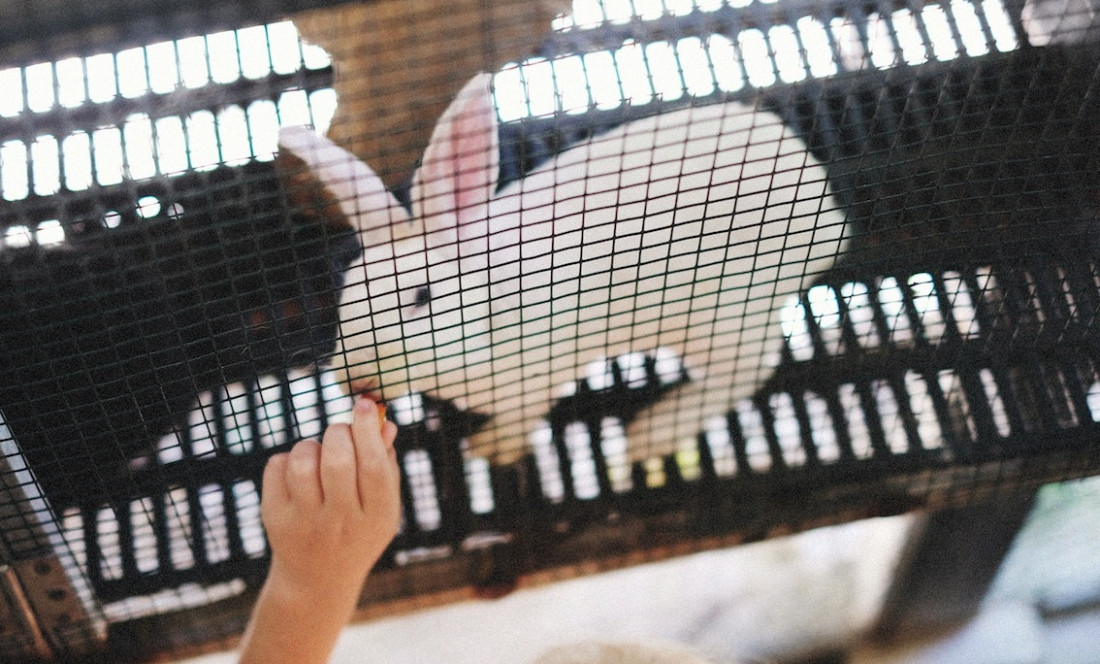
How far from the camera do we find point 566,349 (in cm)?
86

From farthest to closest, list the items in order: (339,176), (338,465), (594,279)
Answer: (594,279) < (339,176) < (338,465)

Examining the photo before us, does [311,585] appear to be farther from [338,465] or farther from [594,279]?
[594,279]

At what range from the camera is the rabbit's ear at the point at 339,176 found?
0.73m

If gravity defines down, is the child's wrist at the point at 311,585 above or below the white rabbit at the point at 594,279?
below

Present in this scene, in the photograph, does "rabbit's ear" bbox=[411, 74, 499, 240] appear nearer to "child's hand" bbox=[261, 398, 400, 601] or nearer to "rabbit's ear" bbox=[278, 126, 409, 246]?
"rabbit's ear" bbox=[278, 126, 409, 246]

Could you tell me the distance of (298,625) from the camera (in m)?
0.69

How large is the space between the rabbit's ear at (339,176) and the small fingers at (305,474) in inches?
7.0

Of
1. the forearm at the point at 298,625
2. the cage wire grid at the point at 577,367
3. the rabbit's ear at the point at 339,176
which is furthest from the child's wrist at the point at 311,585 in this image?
the rabbit's ear at the point at 339,176

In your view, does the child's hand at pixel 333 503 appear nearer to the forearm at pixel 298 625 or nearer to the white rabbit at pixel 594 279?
the forearm at pixel 298 625

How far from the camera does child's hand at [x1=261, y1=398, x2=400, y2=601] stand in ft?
2.08

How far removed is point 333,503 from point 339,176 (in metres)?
0.28

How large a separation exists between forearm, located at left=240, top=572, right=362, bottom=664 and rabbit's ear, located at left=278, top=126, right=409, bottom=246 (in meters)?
0.29

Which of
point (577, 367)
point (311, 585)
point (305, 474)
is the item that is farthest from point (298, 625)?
point (577, 367)

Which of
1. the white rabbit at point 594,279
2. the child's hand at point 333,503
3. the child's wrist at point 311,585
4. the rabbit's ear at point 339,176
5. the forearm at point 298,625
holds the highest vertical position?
the rabbit's ear at point 339,176
